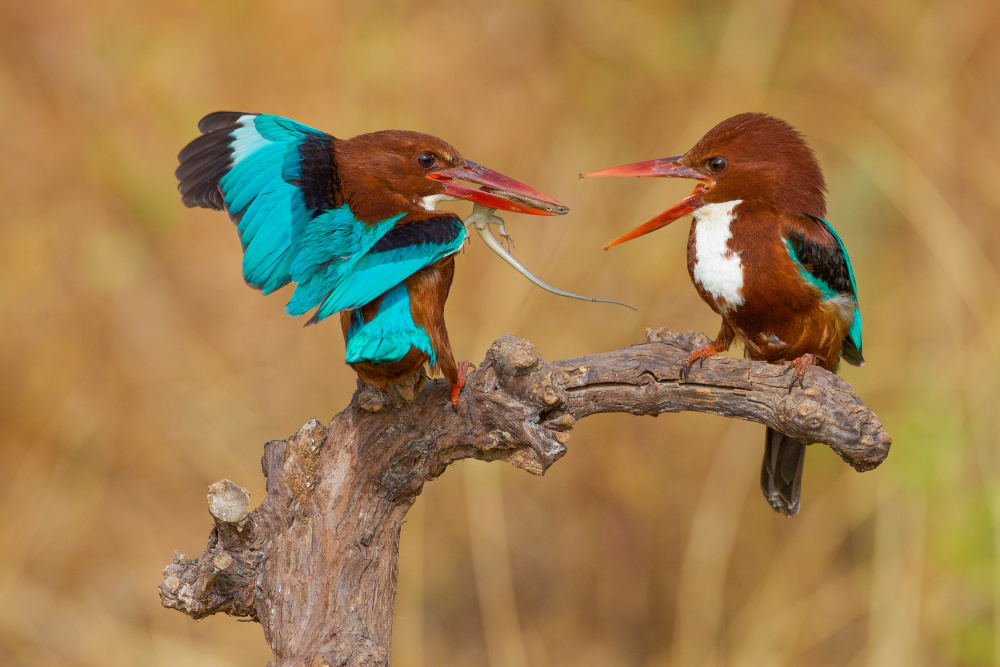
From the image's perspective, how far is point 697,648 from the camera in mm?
3605

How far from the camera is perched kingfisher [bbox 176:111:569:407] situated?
1.81m

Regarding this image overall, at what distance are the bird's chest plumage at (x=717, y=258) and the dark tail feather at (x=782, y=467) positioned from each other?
1.55 feet

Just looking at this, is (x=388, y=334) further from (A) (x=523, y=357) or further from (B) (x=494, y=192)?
(B) (x=494, y=192)

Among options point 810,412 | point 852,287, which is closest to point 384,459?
point 810,412

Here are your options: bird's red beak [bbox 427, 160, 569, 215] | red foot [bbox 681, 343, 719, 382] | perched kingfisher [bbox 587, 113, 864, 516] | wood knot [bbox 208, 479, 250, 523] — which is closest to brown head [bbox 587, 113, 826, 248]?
perched kingfisher [bbox 587, 113, 864, 516]

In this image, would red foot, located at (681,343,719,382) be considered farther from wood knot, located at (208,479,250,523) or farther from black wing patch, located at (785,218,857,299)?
wood knot, located at (208,479,250,523)

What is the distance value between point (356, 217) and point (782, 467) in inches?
54.3

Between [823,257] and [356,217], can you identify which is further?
[823,257]

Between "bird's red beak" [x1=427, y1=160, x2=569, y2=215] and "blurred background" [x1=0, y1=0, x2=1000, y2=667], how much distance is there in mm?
1790

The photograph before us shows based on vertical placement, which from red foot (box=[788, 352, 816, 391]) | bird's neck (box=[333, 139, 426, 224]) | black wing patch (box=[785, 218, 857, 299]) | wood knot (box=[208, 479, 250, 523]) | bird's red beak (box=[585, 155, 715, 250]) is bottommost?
wood knot (box=[208, 479, 250, 523])

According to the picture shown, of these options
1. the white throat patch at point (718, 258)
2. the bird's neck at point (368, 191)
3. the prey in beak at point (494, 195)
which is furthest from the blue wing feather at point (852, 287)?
the bird's neck at point (368, 191)

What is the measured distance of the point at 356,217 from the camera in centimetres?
195

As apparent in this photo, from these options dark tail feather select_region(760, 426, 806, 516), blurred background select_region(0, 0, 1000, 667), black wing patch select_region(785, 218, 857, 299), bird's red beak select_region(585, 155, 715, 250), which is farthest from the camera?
blurred background select_region(0, 0, 1000, 667)

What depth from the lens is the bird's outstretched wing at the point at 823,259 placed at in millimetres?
2145
